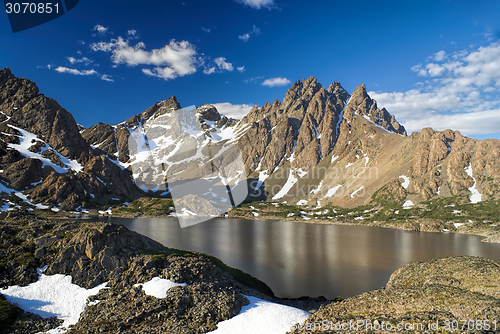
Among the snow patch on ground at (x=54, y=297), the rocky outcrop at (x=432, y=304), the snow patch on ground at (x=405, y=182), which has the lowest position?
the snow patch on ground at (x=54, y=297)

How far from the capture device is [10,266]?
82.8 ft

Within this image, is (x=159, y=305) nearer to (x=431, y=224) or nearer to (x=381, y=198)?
(x=431, y=224)

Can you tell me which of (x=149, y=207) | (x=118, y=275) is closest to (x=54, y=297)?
(x=118, y=275)

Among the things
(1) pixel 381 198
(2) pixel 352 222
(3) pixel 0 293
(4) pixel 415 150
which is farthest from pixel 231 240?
(4) pixel 415 150

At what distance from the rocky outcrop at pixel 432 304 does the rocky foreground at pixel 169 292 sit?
61 mm

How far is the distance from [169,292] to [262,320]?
380 inches

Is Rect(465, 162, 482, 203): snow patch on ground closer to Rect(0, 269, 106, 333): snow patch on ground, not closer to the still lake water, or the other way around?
the still lake water

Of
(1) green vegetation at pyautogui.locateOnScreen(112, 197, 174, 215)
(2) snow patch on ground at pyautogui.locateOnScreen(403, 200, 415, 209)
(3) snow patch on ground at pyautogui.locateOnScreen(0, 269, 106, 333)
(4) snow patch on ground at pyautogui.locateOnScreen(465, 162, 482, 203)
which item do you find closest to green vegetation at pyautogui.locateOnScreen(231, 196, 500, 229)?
(2) snow patch on ground at pyautogui.locateOnScreen(403, 200, 415, 209)

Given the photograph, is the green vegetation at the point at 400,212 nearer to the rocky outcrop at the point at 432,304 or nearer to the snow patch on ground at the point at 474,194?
the snow patch on ground at the point at 474,194

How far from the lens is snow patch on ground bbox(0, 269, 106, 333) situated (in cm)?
2198

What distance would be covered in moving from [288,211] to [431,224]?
300ft

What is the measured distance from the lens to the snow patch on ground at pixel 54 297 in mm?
21984

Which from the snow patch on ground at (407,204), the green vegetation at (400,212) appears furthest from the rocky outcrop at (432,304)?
the snow patch on ground at (407,204)

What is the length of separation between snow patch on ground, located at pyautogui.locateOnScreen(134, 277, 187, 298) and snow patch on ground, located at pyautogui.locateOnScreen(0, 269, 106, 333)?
4.99 metres
